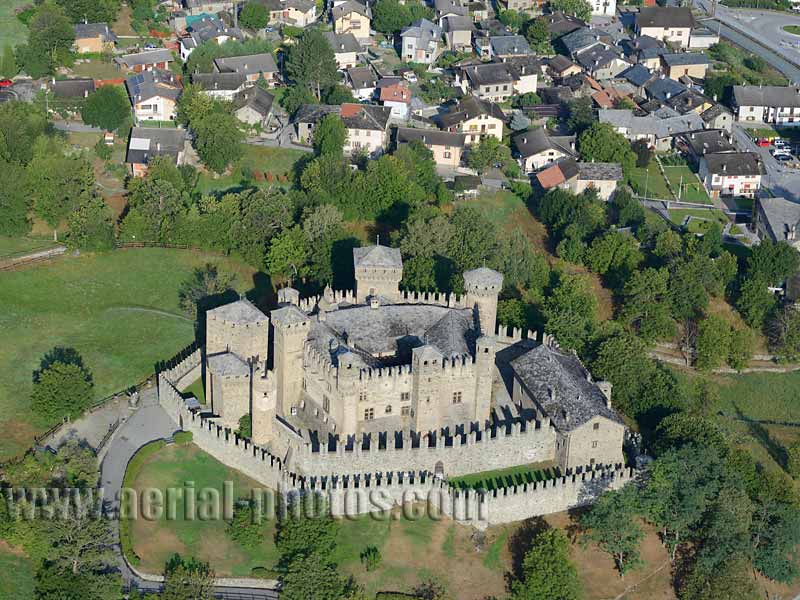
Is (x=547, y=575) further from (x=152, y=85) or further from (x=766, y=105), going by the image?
(x=766, y=105)

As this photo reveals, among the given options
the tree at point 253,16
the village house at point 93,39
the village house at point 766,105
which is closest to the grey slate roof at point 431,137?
the tree at point 253,16

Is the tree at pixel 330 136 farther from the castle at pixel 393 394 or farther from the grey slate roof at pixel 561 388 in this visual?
the grey slate roof at pixel 561 388

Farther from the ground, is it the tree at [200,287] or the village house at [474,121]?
the tree at [200,287]

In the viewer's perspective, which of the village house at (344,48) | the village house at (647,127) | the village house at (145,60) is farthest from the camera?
the village house at (344,48)

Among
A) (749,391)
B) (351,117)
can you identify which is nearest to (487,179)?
(351,117)

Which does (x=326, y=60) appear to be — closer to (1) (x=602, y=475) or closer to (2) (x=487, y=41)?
(2) (x=487, y=41)

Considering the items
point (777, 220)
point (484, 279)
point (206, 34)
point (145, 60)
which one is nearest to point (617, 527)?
point (484, 279)
